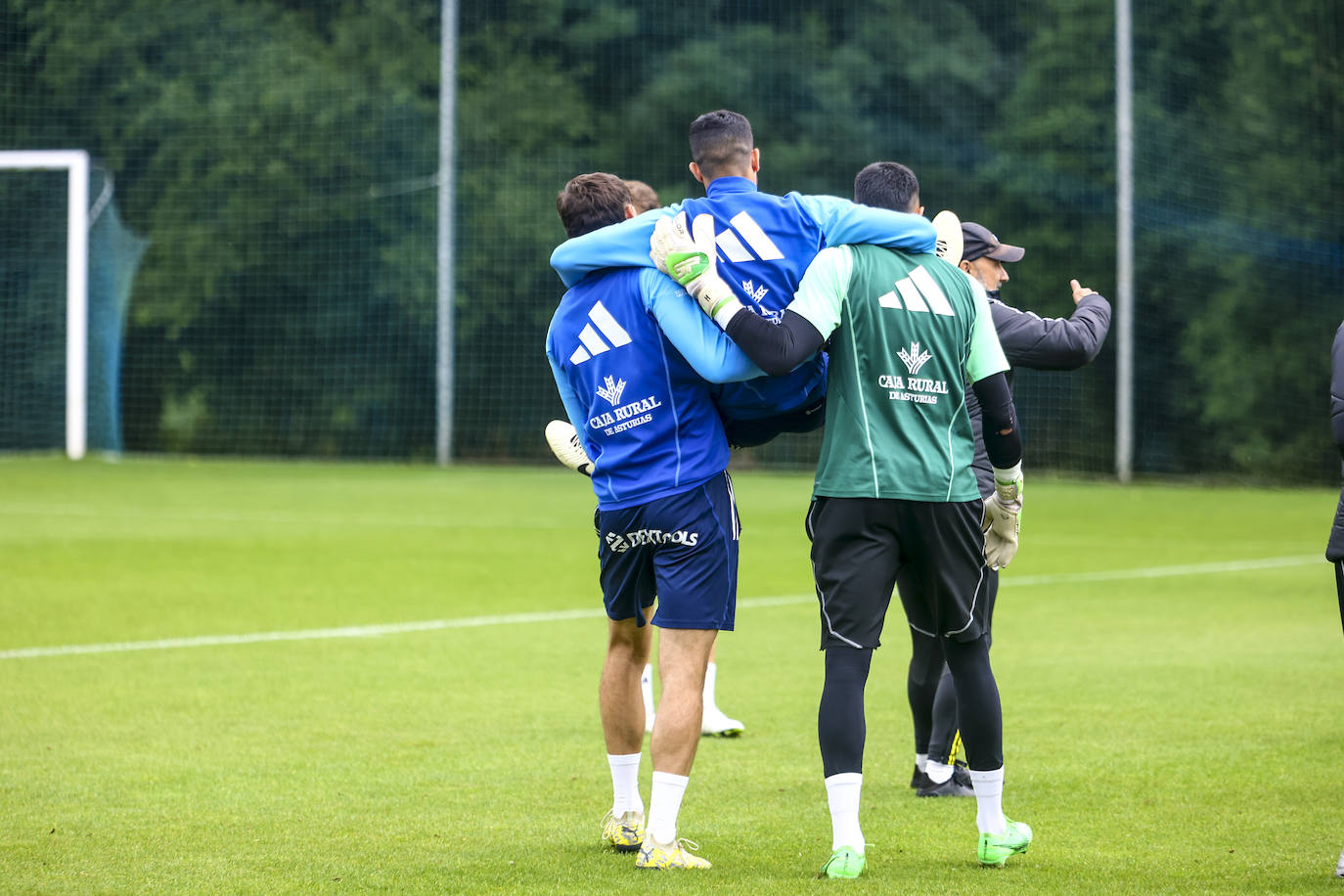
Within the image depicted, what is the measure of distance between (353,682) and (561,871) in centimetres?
351

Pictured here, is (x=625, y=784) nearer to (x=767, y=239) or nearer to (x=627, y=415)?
(x=627, y=415)

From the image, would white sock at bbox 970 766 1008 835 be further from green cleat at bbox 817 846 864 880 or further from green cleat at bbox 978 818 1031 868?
green cleat at bbox 817 846 864 880

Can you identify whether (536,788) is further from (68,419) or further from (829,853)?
(68,419)

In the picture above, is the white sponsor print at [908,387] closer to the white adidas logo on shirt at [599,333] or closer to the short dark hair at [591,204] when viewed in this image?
the white adidas logo on shirt at [599,333]

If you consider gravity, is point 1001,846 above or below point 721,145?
below

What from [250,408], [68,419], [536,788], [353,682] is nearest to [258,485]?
[68,419]

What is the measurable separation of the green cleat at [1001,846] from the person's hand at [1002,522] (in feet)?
2.37

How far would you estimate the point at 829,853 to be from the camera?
472 cm

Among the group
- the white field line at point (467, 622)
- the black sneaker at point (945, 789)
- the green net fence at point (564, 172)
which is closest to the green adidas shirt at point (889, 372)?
the black sneaker at point (945, 789)

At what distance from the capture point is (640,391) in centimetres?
459

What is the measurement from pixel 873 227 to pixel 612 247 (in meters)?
0.69

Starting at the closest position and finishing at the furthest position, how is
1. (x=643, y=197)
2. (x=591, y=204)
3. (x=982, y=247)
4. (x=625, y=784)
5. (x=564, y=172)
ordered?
(x=591, y=204) → (x=625, y=784) → (x=982, y=247) → (x=643, y=197) → (x=564, y=172)

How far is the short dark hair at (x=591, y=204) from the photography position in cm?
475

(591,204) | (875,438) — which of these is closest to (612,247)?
(591,204)
